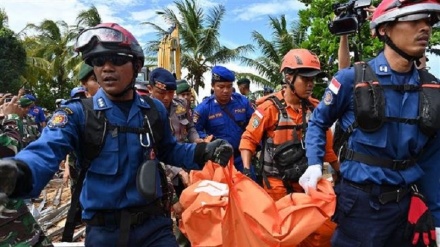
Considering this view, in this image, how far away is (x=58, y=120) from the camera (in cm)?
257

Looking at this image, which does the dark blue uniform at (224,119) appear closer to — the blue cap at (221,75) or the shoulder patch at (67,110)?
the blue cap at (221,75)

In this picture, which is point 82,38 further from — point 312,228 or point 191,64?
point 191,64

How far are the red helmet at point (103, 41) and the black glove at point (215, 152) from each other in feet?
2.39

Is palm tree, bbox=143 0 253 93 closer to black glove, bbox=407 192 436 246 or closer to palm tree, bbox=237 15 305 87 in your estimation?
palm tree, bbox=237 15 305 87

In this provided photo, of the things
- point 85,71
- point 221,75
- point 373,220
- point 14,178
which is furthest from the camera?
point 221,75

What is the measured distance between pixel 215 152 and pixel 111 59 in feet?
2.74

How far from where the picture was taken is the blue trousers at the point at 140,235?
278 cm

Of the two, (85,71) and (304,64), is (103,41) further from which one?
(304,64)

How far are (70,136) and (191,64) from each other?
1106 inches

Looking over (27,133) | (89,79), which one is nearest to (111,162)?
(89,79)

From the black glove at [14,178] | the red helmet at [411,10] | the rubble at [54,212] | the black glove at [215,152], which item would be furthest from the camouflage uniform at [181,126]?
the black glove at [14,178]

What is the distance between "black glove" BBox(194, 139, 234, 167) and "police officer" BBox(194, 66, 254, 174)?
3.13m

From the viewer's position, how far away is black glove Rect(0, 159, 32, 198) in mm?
1821

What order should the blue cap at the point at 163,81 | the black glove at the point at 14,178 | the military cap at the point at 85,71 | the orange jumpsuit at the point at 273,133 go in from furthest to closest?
the blue cap at the point at 163,81 < the military cap at the point at 85,71 < the orange jumpsuit at the point at 273,133 < the black glove at the point at 14,178
